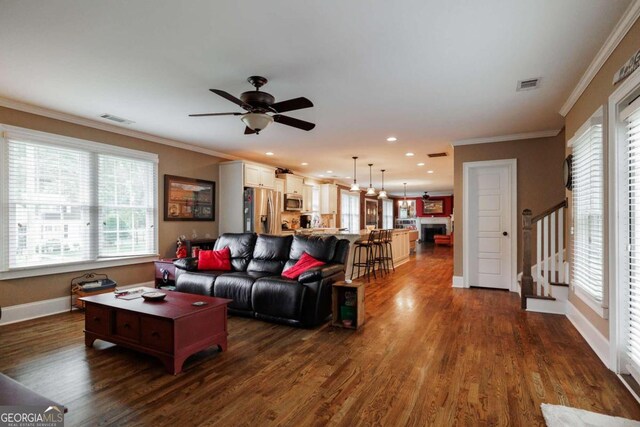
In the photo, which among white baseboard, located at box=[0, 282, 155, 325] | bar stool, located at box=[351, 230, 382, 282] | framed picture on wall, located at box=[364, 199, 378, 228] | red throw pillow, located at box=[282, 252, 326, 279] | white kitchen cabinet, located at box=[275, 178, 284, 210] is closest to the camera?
white baseboard, located at box=[0, 282, 155, 325]

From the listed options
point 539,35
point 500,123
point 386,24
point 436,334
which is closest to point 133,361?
point 436,334

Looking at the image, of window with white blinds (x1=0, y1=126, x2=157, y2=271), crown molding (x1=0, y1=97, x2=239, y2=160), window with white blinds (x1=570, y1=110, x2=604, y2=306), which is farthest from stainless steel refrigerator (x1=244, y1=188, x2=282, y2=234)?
window with white blinds (x1=570, y1=110, x2=604, y2=306)

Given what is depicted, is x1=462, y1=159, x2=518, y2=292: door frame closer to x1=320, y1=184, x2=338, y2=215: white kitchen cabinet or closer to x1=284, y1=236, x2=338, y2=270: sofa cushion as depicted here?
x1=284, y1=236, x2=338, y2=270: sofa cushion

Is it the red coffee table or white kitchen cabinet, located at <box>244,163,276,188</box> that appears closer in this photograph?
the red coffee table

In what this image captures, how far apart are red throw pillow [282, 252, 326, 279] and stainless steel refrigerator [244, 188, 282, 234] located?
2.56m

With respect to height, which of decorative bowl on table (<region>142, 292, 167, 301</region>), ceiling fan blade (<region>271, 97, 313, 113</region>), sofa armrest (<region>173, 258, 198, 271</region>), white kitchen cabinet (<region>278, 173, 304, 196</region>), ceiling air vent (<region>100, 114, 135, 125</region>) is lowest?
decorative bowl on table (<region>142, 292, 167, 301</region>)

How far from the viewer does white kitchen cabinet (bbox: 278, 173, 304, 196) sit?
8078 mm

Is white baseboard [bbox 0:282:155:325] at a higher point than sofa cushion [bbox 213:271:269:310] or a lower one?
lower

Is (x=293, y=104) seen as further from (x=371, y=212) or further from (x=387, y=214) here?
(x=387, y=214)

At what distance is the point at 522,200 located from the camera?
5.42 metres

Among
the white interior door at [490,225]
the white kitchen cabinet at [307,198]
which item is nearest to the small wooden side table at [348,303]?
the white interior door at [490,225]

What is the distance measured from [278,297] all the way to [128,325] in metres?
1.48

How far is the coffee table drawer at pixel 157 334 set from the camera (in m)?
2.58

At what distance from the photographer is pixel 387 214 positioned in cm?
1652
